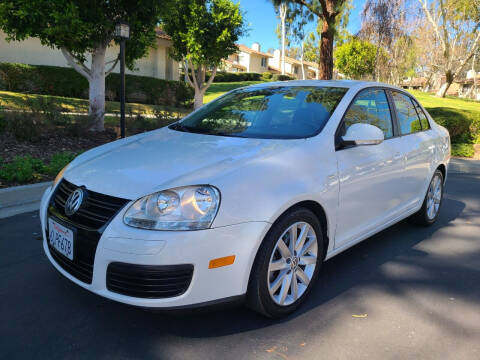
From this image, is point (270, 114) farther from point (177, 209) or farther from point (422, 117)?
point (422, 117)

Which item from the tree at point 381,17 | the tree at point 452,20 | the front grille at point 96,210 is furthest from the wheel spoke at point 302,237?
the tree at point 452,20

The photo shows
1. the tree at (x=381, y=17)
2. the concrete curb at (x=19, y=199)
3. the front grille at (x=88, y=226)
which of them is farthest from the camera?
the tree at (x=381, y=17)

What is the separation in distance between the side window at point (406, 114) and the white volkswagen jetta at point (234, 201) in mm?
319

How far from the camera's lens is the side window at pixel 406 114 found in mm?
4113

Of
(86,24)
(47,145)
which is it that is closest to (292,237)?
(47,145)

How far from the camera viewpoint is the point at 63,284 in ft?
10.3

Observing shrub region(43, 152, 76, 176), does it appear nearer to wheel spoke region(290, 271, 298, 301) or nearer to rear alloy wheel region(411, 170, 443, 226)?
wheel spoke region(290, 271, 298, 301)

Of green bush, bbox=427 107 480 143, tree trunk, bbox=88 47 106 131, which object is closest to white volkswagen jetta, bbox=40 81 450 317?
tree trunk, bbox=88 47 106 131

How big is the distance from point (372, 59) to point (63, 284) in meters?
36.6

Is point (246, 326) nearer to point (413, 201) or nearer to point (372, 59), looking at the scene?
point (413, 201)

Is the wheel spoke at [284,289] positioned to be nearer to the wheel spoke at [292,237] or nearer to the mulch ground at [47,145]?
the wheel spoke at [292,237]

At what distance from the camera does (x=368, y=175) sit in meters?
3.30

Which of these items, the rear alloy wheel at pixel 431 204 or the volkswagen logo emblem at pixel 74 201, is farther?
the rear alloy wheel at pixel 431 204

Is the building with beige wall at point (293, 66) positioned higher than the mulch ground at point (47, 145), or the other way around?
the building with beige wall at point (293, 66)
